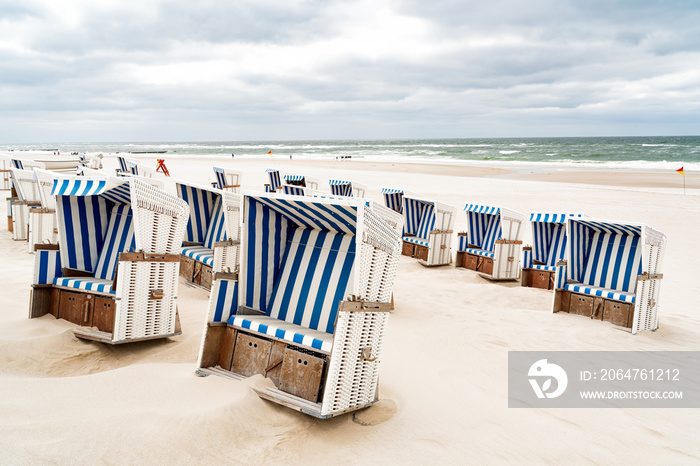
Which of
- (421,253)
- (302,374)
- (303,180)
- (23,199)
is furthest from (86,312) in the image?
(303,180)

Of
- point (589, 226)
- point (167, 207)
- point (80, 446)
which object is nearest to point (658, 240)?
point (589, 226)

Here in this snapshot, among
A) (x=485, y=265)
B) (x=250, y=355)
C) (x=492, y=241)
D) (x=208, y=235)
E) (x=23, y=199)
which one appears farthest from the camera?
(x=492, y=241)

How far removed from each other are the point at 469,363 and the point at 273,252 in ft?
7.72

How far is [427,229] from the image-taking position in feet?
38.6

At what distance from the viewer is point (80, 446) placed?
2928 mm

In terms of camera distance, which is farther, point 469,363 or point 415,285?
point 415,285

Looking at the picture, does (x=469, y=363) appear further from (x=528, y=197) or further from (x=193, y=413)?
(x=528, y=197)

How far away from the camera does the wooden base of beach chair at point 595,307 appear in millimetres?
6723

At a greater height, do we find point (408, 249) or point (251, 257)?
point (251, 257)

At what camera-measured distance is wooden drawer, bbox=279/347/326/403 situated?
3.71 m

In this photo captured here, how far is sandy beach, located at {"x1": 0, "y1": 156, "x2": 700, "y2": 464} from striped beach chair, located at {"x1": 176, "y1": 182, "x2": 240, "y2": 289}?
599 millimetres

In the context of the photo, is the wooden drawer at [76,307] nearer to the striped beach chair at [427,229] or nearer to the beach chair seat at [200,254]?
the beach chair seat at [200,254]

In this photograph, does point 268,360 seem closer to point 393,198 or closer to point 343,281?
point 343,281

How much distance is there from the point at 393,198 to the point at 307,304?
838 cm
